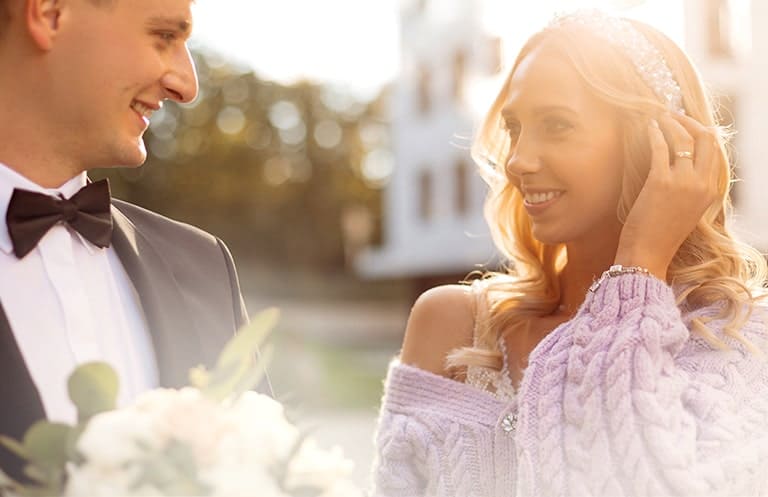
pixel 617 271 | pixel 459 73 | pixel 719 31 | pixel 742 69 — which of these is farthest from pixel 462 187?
pixel 617 271

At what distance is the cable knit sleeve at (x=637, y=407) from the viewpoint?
274cm

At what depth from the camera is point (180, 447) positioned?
63.6 inches

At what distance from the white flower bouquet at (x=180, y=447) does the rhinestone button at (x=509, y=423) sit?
1.38 metres

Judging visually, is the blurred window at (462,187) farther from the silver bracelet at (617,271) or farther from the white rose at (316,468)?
the white rose at (316,468)

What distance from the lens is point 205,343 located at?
2.72m

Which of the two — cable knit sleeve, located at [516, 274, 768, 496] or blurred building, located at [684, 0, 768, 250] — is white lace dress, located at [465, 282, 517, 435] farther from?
blurred building, located at [684, 0, 768, 250]

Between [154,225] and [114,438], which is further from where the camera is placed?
[154,225]

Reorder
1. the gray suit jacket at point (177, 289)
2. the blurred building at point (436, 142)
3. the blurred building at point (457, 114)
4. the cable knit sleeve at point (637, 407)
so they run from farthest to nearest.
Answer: the blurred building at point (436, 142) → the blurred building at point (457, 114) → the cable knit sleeve at point (637, 407) → the gray suit jacket at point (177, 289)

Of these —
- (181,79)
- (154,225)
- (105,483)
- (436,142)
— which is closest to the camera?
(105,483)

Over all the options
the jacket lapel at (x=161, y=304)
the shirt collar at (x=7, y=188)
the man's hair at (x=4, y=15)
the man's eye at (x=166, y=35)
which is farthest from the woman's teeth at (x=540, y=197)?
the man's hair at (x=4, y=15)

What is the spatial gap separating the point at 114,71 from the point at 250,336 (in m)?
1.01

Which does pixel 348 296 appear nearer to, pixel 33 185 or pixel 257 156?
pixel 257 156

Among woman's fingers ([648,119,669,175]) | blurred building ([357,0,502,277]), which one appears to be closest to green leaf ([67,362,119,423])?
woman's fingers ([648,119,669,175])

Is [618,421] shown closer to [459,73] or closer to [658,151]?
[658,151]
